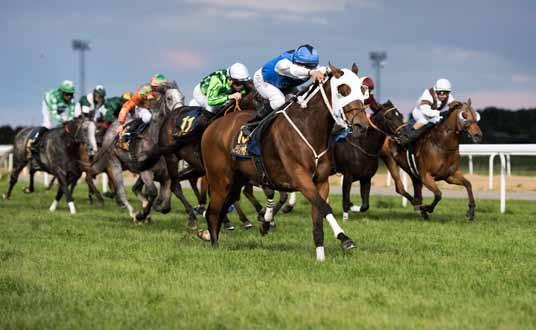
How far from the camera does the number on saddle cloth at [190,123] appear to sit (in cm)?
1156

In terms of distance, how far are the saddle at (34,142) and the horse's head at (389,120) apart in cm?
619

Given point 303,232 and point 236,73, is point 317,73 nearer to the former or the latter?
point 236,73

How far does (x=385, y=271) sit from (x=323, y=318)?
2.04 metres

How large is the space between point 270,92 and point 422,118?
17.5 feet

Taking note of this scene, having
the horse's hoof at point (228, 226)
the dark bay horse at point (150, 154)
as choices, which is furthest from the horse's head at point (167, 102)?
the horse's hoof at point (228, 226)

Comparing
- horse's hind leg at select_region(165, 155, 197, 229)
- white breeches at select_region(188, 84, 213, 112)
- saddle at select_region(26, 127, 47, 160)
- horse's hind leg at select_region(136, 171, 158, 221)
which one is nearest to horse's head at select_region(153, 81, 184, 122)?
white breeches at select_region(188, 84, 213, 112)

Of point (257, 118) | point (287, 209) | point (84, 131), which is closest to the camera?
point (257, 118)

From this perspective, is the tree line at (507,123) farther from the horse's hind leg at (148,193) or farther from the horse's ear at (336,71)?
the horse's ear at (336,71)

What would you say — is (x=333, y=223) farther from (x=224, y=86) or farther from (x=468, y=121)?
(x=468, y=121)

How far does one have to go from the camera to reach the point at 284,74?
8867mm

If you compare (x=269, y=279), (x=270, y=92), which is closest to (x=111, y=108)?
(x=270, y=92)

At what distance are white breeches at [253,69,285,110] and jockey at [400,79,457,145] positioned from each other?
4.89 metres

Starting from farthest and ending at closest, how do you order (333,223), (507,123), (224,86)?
(507,123), (224,86), (333,223)

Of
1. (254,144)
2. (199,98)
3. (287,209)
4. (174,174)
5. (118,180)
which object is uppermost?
(199,98)
